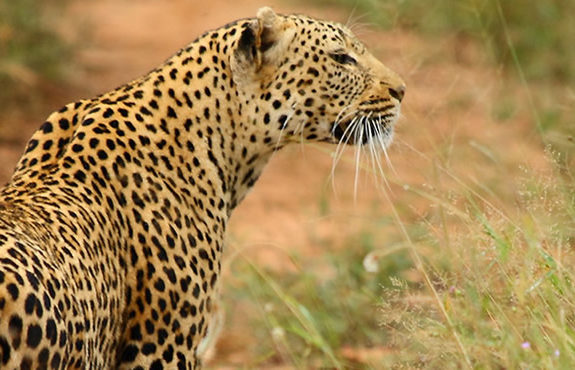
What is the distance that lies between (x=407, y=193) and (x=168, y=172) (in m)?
4.96

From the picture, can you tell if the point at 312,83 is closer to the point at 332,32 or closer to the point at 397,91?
the point at 332,32

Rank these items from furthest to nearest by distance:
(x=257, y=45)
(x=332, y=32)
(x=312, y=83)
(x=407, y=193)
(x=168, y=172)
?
(x=407, y=193) → (x=332, y=32) → (x=312, y=83) → (x=257, y=45) → (x=168, y=172)

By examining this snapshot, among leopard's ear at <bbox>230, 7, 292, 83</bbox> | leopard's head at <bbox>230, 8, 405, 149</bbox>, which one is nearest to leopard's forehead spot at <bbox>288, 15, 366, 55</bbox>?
leopard's head at <bbox>230, 8, 405, 149</bbox>

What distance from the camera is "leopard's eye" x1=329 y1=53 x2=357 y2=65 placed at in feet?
18.4

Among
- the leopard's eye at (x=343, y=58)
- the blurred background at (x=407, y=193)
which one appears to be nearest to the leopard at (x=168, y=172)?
the leopard's eye at (x=343, y=58)

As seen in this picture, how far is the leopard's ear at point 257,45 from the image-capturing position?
17.5ft

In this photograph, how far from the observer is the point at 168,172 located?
5184mm

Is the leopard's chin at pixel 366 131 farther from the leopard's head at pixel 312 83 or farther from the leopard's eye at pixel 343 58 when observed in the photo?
the leopard's eye at pixel 343 58

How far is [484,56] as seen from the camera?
13.4 m

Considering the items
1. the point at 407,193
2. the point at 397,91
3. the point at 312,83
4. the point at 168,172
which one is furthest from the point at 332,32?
the point at 407,193

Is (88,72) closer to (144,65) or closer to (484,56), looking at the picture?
(144,65)

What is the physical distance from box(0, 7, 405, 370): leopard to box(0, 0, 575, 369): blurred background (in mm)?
261

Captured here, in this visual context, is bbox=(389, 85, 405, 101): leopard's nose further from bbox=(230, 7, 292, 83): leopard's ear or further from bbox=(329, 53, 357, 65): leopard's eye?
bbox=(230, 7, 292, 83): leopard's ear

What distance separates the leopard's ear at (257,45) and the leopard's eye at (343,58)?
30 cm
